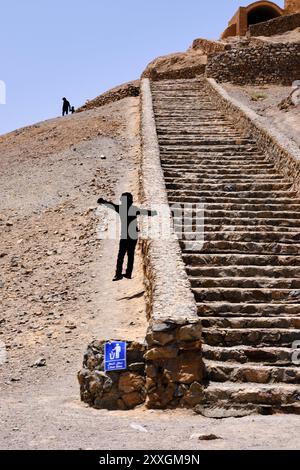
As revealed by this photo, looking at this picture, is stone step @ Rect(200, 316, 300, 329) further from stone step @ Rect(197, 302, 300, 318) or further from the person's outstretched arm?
the person's outstretched arm

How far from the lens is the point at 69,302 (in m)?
9.49

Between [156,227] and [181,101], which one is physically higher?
[181,101]

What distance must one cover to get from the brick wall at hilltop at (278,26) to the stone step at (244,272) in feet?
78.5

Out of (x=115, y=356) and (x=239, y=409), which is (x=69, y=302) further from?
(x=239, y=409)

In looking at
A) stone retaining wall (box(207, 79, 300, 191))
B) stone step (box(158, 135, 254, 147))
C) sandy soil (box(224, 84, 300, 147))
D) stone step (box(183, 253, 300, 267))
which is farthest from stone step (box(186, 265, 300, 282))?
sandy soil (box(224, 84, 300, 147))

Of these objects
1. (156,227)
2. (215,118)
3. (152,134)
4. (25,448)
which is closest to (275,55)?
(215,118)

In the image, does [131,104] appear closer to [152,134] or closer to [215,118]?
[215,118]

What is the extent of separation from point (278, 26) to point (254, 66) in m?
6.60

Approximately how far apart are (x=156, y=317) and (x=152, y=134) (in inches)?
419

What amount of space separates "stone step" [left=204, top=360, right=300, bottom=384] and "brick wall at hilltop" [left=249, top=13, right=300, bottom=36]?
26.5 m

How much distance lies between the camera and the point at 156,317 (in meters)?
6.14

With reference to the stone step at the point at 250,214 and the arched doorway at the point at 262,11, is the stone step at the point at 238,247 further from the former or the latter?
the arched doorway at the point at 262,11

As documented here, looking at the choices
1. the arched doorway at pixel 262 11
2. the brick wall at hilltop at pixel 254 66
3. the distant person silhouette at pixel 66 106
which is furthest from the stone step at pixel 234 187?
the arched doorway at pixel 262 11

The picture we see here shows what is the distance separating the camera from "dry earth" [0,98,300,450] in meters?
5.13
